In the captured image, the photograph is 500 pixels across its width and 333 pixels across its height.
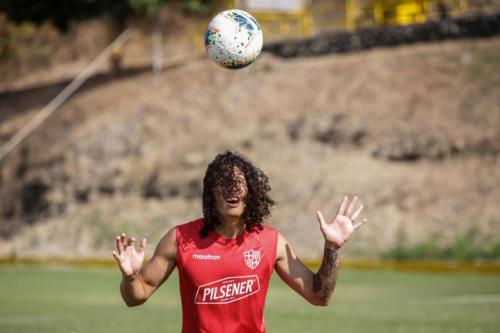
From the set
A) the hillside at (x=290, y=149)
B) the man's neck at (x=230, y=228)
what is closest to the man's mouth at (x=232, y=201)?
the man's neck at (x=230, y=228)

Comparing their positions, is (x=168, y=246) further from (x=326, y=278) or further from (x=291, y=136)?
(x=291, y=136)

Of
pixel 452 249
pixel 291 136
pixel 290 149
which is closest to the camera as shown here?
pixel 452 249

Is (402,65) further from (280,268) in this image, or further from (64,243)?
(280,268)

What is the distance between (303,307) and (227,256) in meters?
10.4

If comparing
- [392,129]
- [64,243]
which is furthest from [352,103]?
[64,243]

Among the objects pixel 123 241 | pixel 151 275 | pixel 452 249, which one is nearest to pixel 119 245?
pixel 123 241

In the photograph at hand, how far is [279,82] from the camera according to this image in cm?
3594

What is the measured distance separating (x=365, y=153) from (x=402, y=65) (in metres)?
3.71

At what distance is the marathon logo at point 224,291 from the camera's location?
6.50 m

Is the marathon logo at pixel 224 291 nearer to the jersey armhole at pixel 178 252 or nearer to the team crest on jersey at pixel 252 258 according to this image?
the team crest on jersey at pixel 252 258

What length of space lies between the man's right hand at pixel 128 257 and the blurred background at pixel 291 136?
17.1 metres

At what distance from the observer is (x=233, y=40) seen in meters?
7.87

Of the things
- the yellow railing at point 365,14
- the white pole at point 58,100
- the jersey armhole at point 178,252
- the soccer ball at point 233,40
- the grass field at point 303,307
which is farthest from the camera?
the white pole at point 58,100

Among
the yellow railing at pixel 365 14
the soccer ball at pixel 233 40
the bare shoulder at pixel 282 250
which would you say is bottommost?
the bare shoulder at pixel 282 250
